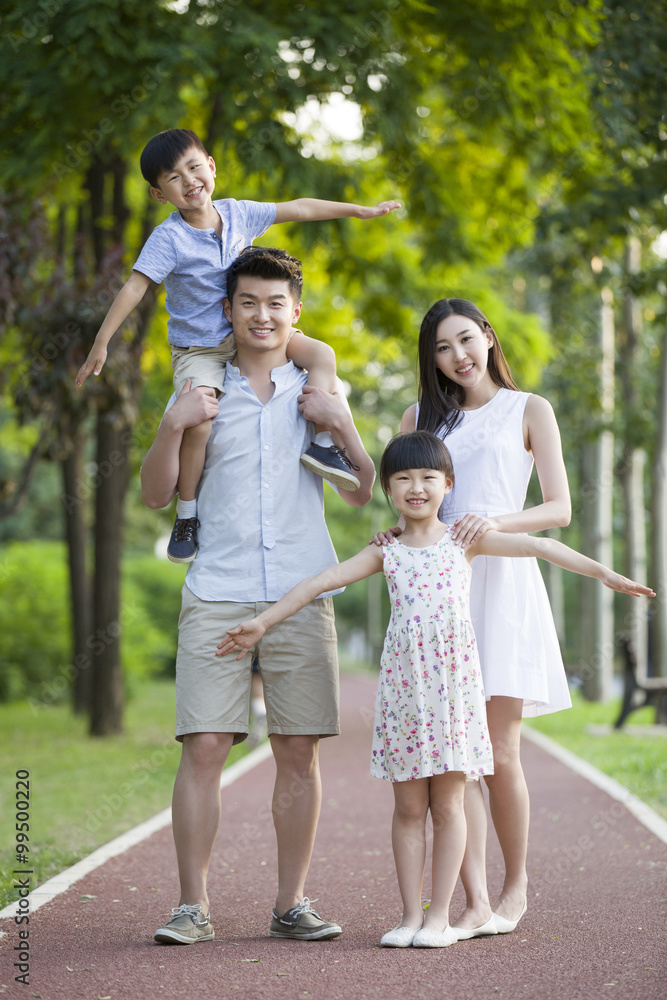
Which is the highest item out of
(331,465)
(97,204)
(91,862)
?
(97,204)

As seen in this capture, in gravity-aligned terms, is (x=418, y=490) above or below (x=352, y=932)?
above

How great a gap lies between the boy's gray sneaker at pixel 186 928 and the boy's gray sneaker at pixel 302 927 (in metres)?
0.27

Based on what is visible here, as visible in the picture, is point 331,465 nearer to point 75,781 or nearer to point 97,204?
point 75,781

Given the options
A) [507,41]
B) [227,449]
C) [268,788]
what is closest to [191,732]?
[227,449]

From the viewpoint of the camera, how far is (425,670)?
3.77 meters

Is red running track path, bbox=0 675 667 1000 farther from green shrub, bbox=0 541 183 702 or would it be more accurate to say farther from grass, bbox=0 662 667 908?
green shrub, bbox=0 541 183 702

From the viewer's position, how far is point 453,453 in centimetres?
416

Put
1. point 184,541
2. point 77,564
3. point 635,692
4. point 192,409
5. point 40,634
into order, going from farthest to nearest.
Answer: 1. point 40,634
2. point 77,564
3. point 635,692
4. point 184,541
5. point 192,409

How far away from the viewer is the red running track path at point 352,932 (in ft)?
11.0

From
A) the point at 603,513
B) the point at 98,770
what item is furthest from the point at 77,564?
the point at 603,513

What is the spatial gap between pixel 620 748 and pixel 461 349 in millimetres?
8090

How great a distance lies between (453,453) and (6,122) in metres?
6.42

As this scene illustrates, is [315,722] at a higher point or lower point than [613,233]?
lower

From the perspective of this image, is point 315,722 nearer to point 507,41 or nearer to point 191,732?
point 191,732
